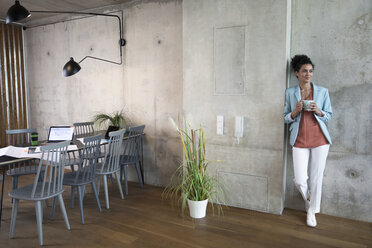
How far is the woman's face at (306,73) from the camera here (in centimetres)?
320

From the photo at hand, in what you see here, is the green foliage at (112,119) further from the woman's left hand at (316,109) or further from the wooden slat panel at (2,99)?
the woman's left hand at (316,109)

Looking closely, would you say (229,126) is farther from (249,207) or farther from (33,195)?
(33,195)

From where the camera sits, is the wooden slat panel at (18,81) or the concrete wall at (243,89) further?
the wooden slat panel at (18,81)

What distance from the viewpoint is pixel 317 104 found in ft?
10.6

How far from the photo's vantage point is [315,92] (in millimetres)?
3234

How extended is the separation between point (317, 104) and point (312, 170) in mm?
Answer: 756

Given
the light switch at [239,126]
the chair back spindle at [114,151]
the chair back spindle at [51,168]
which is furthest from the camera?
the chair back spindle at [114,151]

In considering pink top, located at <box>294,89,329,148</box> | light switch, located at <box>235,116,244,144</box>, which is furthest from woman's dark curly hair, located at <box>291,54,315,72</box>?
light switch, located at <box>235,116,244,144</box>

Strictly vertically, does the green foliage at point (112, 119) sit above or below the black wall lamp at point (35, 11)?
below

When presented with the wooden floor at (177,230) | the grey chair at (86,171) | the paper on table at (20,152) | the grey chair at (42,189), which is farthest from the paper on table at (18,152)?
the wooden floor at (177,230)

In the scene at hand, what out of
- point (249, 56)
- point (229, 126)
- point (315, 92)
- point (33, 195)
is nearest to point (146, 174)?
point (229, 126)

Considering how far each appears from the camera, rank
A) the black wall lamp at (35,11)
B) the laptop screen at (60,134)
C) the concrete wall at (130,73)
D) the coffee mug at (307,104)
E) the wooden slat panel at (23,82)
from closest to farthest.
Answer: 1. the coffee mug at (307,104)
2. the black wall lamp at (35,11)
3. the laptop screen at (60,134)
4. the concrete wall at (130,73)
5. the wooden slat panel at (23,82)

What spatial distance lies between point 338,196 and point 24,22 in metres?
6.91

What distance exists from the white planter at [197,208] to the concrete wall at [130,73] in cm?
134
